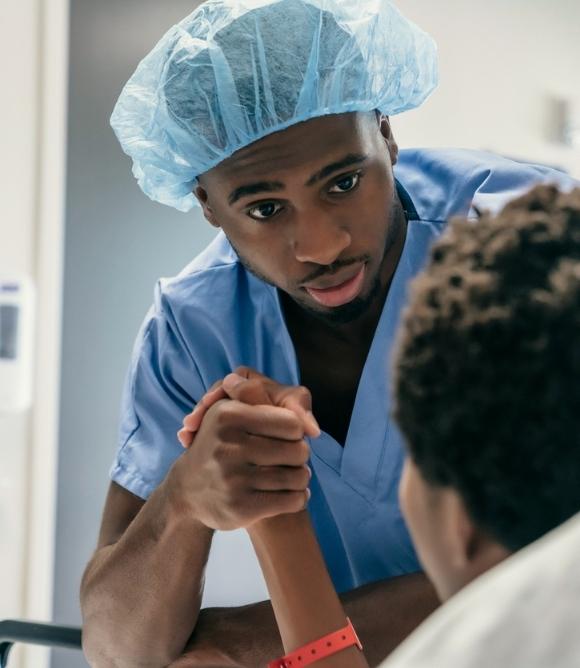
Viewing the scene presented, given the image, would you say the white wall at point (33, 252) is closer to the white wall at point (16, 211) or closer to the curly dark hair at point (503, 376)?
the white wall at point (16, 211)

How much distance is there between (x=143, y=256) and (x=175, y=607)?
4.20ft

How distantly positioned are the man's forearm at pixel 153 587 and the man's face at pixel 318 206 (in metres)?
0.29

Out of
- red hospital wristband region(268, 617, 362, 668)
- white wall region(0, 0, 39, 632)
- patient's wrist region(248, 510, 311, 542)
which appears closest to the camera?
red hospital wristband region(268, 617, 362, 668)

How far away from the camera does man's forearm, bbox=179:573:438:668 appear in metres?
1.00

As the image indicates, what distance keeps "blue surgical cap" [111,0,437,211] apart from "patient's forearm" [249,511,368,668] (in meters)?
0.42

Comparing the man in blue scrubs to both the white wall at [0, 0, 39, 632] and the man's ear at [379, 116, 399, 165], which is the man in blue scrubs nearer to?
the man's ear at [379, 116, 399, 165]

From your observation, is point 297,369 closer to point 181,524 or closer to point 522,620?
point 181,524

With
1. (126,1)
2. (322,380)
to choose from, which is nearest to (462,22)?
(126,1)

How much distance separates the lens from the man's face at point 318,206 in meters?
1.04

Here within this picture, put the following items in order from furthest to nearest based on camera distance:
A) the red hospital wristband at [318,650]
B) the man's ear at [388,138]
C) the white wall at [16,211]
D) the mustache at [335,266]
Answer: the white wall at [16,211] → the man's ear at [388,138] → the mustache at [335,266] → the red hospital wristband at [318,650]

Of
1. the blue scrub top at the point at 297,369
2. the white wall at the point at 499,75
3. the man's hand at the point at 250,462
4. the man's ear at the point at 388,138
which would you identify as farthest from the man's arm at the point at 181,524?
the white wall at the point at 499,75

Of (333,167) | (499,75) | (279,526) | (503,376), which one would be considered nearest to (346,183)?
(333,167)

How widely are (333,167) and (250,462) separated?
32 centimetres

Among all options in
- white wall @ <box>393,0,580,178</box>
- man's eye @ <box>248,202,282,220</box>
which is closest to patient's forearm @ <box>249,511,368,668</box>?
man's eye @ <box>248,202,282,220</box>
